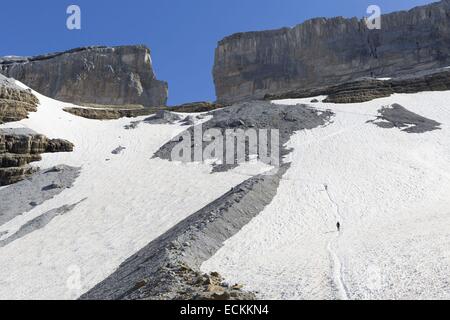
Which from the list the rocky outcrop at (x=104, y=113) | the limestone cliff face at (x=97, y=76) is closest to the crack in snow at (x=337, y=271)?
the rocky outcrop at (x=104, y=113)

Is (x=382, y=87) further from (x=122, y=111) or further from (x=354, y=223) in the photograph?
(x=354, y=223)

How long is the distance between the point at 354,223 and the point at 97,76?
63159 mm

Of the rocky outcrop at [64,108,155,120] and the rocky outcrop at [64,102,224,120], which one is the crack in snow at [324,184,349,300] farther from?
the rocky outcrop at [64,108,155,120]

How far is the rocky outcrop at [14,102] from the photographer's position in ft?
143

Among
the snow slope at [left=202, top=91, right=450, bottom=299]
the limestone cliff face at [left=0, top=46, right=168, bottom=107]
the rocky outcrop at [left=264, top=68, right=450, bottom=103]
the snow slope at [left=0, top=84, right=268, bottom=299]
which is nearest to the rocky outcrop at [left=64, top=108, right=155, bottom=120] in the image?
the snow slope at [left=0, top=84, right=268, bottom=299]

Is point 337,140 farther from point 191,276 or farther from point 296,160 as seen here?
point 191,276

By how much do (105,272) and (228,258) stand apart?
16.5 ft

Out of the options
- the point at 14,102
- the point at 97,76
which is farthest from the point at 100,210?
the point at 97,76

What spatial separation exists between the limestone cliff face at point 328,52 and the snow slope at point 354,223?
30.7 metres

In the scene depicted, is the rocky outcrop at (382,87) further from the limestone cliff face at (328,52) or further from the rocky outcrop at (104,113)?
the rocky outcrop at (104,113)

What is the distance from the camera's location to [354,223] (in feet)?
73.3

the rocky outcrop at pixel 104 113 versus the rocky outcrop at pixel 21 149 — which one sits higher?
the rocky outcrop at pixel 104 113

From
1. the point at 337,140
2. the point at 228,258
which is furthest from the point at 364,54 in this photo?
the point at 228,258

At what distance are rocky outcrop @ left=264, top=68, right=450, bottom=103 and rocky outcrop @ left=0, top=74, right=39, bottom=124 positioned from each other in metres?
26.7
